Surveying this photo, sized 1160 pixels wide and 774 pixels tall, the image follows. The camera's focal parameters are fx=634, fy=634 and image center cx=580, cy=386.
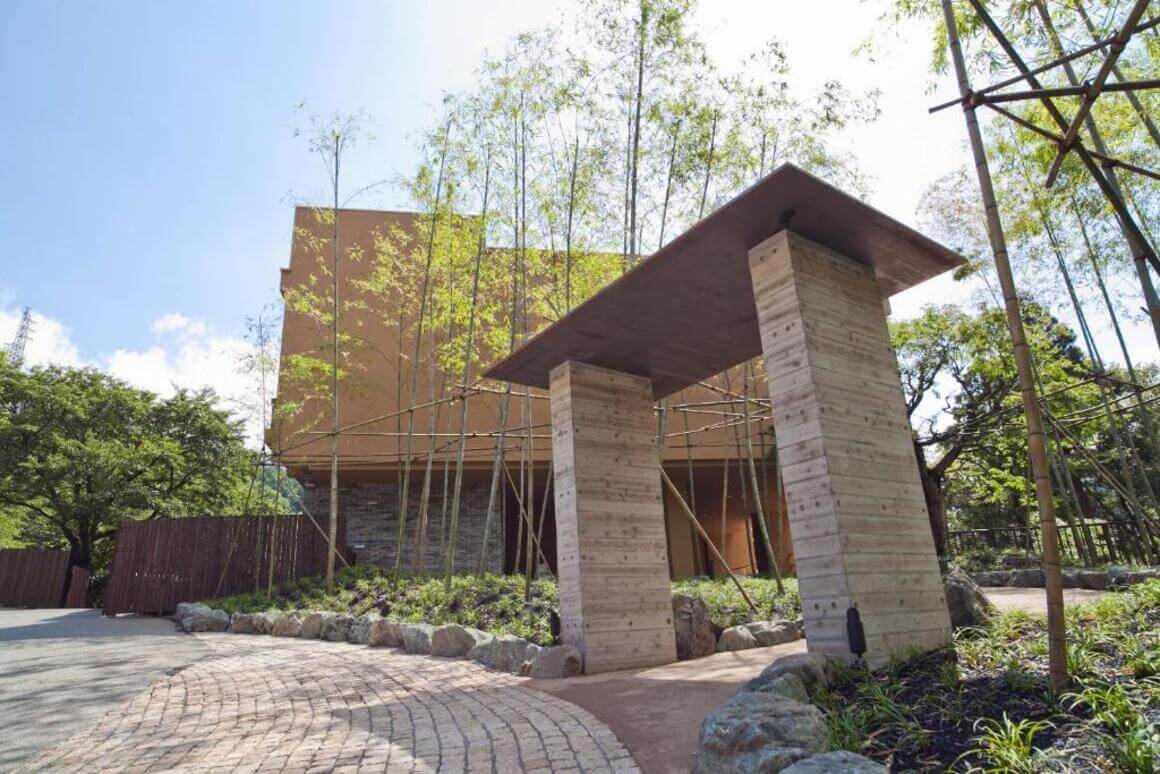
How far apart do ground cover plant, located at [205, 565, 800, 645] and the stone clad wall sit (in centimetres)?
246

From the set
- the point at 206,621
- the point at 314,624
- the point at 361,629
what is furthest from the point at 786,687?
the point at 206,621

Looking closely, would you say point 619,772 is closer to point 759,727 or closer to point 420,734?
point 759,727

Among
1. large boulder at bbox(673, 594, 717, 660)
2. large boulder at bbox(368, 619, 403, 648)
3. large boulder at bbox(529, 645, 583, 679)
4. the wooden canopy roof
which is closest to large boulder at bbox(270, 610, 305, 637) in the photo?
large boulder at bbox(368, 619, 403, 648)

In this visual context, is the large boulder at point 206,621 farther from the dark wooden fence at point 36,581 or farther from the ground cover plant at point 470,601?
the dark wooden fence at point 36,581

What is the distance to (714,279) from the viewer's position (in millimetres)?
3752

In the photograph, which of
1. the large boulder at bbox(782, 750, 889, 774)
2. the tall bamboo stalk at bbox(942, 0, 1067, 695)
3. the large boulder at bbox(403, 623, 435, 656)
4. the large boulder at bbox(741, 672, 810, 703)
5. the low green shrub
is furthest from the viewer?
the low green shrub

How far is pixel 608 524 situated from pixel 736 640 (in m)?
1.39

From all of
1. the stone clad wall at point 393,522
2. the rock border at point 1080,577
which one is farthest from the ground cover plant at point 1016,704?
the stone clad wall at point 393,522

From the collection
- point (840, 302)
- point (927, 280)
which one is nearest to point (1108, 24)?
point (927, 280)

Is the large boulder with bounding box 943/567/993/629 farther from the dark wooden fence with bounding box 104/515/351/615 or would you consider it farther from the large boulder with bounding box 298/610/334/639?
the dark wooden fence with bounding box 104/515/351/615

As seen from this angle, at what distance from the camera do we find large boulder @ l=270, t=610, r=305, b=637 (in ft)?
23.1

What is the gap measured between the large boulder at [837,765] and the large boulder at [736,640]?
3389mm

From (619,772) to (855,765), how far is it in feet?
3.12

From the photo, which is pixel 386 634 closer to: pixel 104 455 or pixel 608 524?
pixel 608 524
